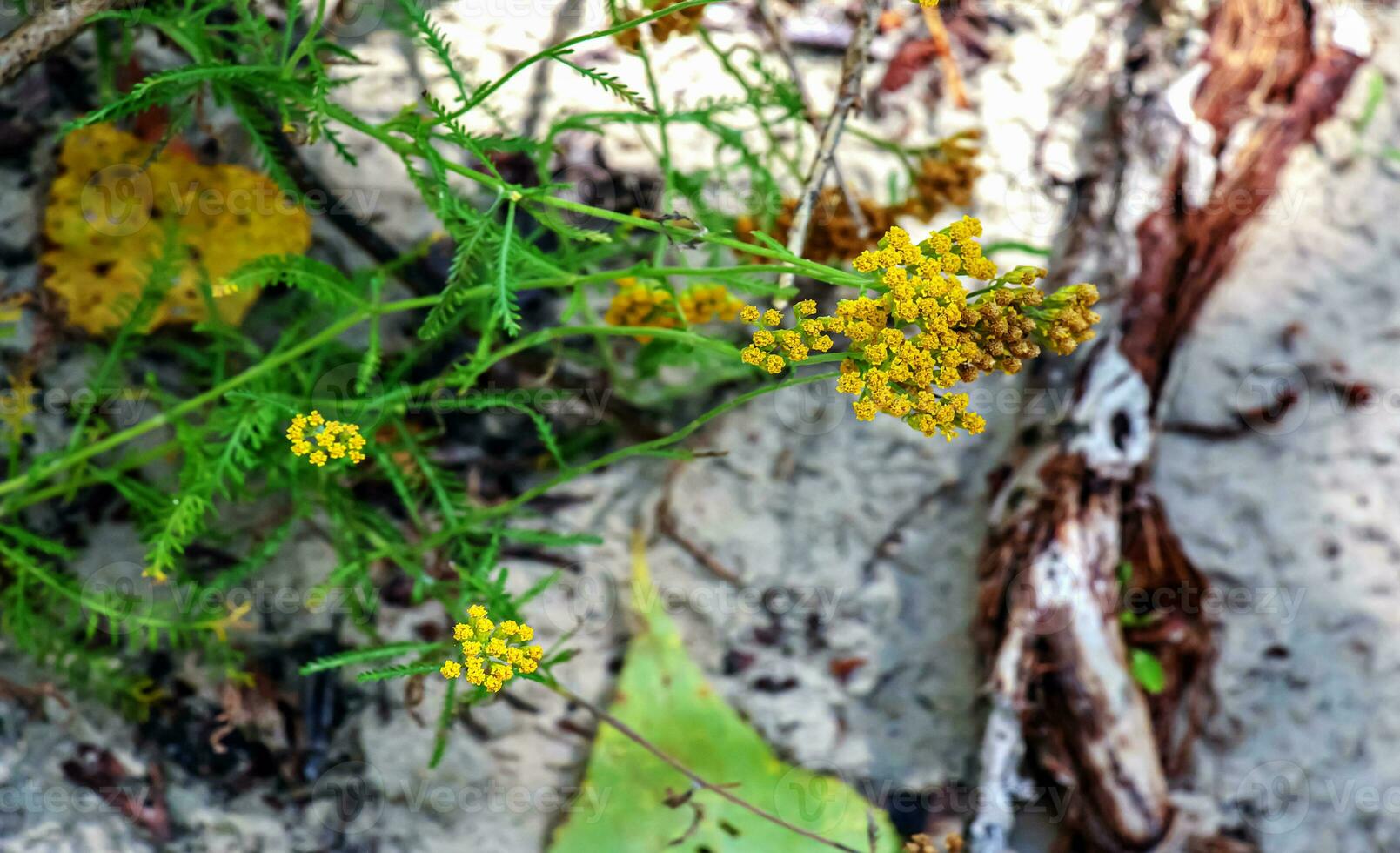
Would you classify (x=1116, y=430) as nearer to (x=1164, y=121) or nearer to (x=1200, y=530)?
(x=1200, y=530)

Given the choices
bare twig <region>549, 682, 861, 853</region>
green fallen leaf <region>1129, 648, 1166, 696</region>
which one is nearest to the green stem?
bare twig <region>549, 682, 861, 853</region>

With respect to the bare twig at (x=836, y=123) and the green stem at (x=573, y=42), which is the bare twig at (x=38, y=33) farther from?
the bare twig at (x=836, y=123)

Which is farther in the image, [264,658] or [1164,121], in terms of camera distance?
[1164,121]

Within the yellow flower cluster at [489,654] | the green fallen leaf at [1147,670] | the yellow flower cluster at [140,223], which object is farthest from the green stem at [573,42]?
the green fallen leaf at [1147,670]

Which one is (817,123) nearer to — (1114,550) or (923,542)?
(923,542)

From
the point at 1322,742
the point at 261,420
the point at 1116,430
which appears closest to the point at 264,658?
the point at 261,420
